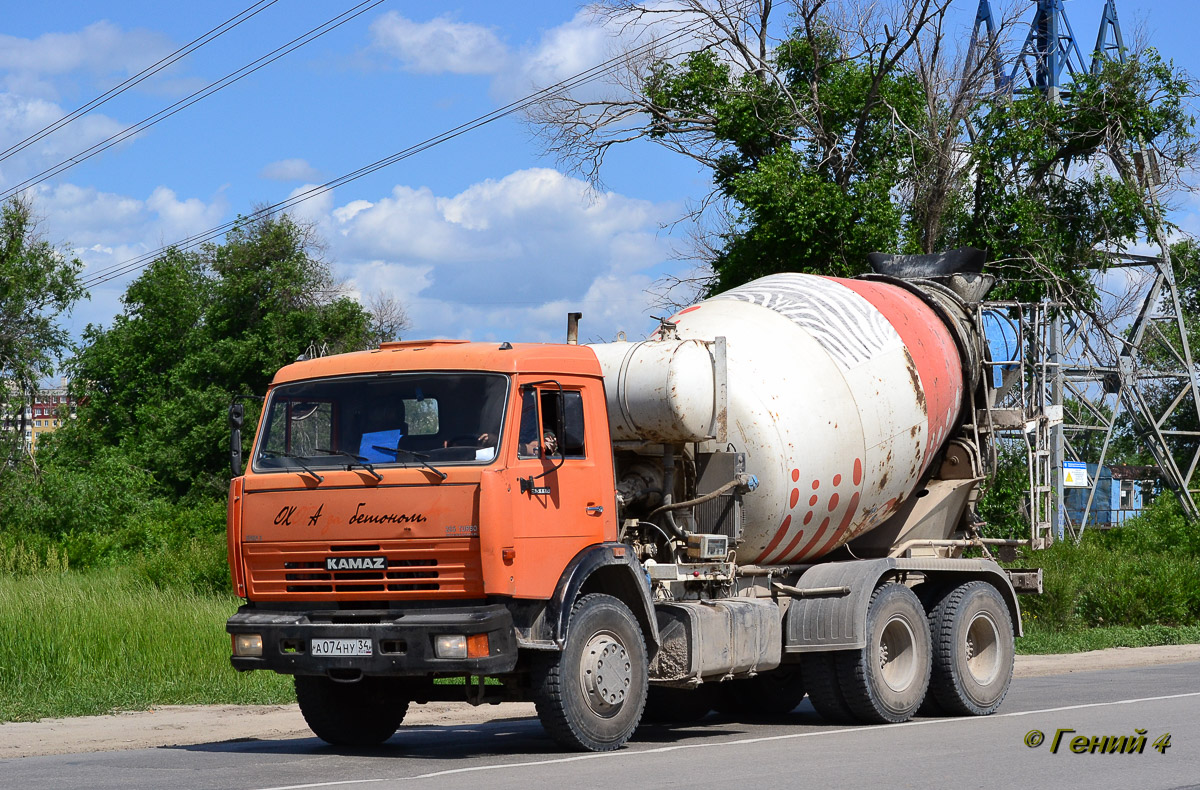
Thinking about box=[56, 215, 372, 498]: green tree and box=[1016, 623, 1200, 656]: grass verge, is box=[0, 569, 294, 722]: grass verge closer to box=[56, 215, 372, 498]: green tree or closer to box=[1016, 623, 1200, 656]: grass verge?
box=[1016, 623, 1200, 656]: grass verge

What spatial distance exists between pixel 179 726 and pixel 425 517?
503cm

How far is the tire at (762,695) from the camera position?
13.4 meters

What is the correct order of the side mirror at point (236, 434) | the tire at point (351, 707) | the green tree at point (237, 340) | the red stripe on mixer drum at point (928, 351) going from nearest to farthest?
the side mirror at point (236, 434)
the tire at point (351, 707)
the red stripe on mixer drum at point (928, 351)
the green tree at point (237, 340)

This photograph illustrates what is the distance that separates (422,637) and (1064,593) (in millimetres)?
17330

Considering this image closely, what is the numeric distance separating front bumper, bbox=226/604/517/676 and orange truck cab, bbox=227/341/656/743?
1 centimetres

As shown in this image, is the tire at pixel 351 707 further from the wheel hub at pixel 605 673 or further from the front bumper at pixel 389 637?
the wheel hub at pixel 605 673

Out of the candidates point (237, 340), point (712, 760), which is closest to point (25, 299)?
point (237, 340)

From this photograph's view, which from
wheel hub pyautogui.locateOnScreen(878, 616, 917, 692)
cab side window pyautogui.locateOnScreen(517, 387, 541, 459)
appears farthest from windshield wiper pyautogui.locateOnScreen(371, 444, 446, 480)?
wheel hub pyautogui.locateOnScreen(878, 616, 917, 692)

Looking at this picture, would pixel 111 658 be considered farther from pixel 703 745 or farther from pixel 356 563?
pixel 703 745

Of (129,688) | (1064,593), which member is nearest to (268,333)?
(1064,593)

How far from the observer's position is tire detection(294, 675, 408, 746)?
1048 cm

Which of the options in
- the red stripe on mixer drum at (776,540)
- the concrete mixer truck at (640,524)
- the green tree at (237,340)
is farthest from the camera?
the green tree at (237,340)

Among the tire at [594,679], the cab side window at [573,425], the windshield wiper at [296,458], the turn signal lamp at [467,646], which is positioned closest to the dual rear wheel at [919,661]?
the tire at [594,679]

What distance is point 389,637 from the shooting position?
9125mm
